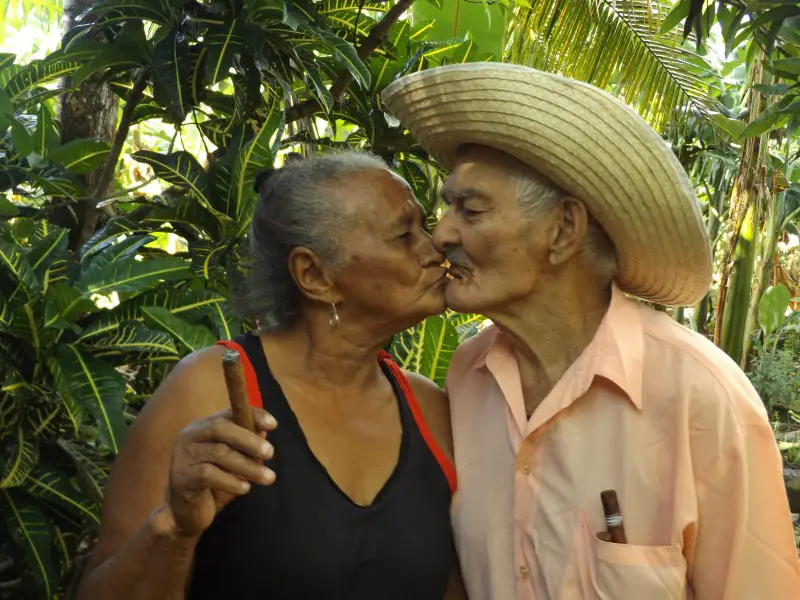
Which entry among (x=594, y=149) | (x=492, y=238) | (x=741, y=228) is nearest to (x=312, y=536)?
(x=492, y=238)

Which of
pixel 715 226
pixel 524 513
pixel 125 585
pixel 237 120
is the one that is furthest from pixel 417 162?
pixel 715 226

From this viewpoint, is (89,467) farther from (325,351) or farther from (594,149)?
(594,149)

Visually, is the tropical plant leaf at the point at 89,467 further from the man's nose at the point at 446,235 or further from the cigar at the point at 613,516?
the cigar at the point at 613,516

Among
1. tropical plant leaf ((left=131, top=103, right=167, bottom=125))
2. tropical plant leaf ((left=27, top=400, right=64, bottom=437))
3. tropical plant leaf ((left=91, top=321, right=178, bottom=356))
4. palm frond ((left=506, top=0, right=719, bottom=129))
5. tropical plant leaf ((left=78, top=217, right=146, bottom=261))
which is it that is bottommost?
tropical plant leaf ((left=27, top=400, right=64, bottom=437))

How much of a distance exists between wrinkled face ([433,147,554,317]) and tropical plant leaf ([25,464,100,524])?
1493 millimetres

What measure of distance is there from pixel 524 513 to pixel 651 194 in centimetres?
73

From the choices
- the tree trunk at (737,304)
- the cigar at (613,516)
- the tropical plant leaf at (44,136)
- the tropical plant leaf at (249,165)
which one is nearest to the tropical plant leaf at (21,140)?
the tropical plant leaf at (44,136)

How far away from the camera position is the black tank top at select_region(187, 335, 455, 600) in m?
2.01

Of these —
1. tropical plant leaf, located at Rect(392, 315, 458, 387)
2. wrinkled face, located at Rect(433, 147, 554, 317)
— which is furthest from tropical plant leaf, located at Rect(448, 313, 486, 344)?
wrinkled face, located at Rect(433, 147, 554, 317)

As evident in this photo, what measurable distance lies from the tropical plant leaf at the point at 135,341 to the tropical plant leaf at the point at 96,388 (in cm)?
8

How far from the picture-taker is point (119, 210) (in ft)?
12.8

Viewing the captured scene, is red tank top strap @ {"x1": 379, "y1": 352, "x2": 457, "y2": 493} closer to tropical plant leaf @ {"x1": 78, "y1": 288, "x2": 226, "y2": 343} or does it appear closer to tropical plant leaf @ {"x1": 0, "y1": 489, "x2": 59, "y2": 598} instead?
tropical plant leaf @ {"x1": 78, "y1": 288, "x2": 226, "y2": 343}

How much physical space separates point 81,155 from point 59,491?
3.96 feet

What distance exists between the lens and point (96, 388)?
278 centimetres
